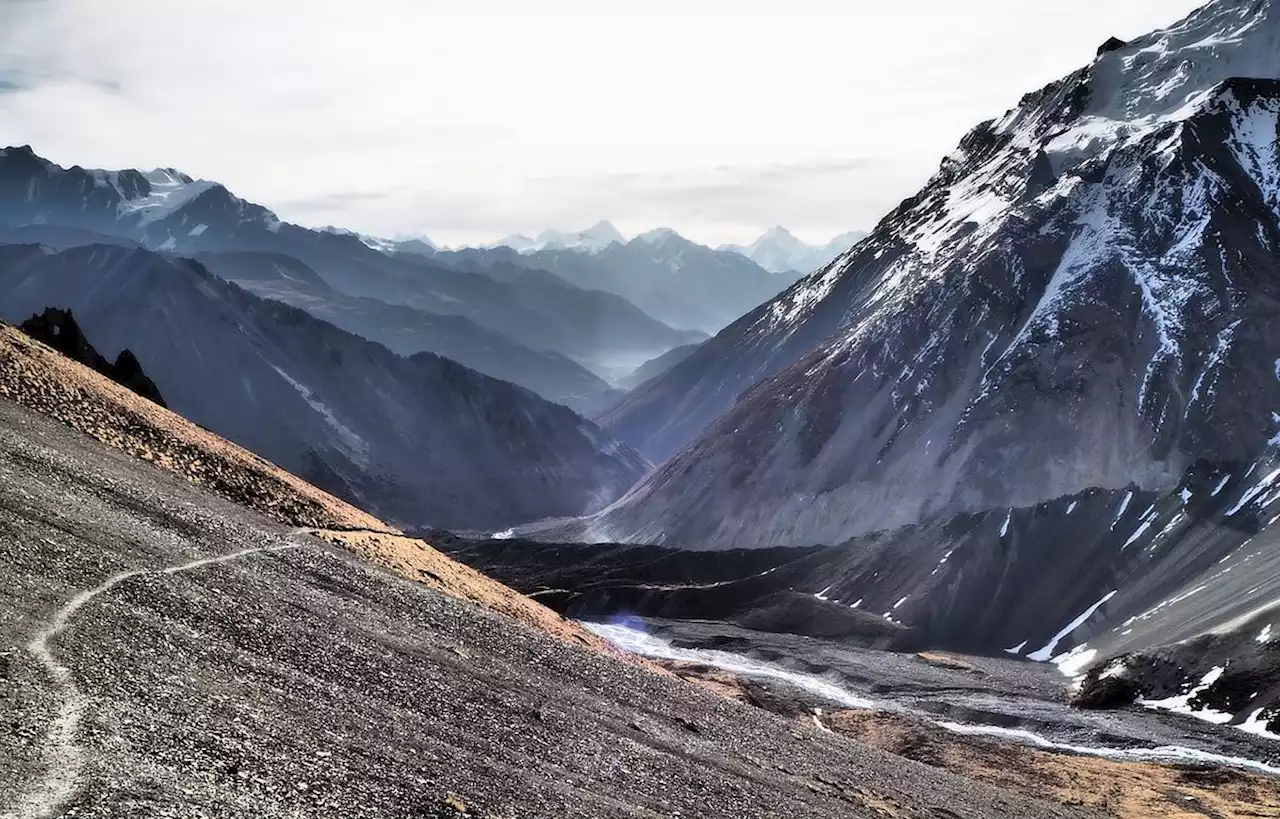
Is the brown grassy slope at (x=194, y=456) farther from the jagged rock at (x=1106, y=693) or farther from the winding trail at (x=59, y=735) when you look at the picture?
the jagged rock at (x=1106, y=693)

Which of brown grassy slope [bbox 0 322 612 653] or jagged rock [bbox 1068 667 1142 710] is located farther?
jagged rock [bbox 1068 667 1142 710]

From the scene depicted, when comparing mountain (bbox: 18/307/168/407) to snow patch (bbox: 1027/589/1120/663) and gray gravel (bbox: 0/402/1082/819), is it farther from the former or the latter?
snow patch (bbox: 1027/589/1120/663)

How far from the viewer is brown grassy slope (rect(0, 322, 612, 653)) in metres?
42.8

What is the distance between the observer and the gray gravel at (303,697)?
2153cm

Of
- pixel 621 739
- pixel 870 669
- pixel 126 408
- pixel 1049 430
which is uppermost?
pixel 1049 430

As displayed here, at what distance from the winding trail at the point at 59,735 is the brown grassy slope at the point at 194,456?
54.3 ft

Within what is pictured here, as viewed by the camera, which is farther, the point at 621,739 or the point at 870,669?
the point at 870,669

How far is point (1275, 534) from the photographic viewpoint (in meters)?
131

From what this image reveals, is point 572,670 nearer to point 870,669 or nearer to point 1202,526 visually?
point 870,669

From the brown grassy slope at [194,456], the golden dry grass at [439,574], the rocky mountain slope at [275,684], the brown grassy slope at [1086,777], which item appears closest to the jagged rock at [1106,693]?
the brown grassy slope at [1086,777]

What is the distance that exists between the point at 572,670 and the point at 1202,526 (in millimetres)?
131506

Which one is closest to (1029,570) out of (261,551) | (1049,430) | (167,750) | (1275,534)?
(1275,534)

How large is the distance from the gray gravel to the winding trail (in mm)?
166

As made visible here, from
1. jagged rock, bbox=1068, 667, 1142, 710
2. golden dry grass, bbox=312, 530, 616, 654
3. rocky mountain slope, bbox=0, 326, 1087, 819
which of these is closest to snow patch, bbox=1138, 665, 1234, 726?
jagged rock, bbox=1068, 667, 1142, 710
